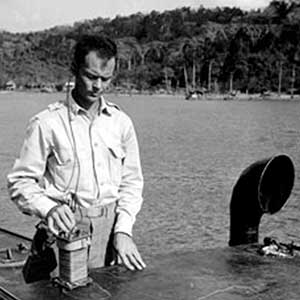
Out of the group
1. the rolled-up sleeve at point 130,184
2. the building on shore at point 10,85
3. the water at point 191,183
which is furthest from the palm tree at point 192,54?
the rolled-up sleeve at point 130,184

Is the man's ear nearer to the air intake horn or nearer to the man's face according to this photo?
the man's face

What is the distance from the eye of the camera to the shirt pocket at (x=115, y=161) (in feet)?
11.3

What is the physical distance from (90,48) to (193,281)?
1371 millimetres

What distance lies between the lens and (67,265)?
304 centimetres

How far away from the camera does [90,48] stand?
3.29 meters

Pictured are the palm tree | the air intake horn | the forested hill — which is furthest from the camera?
the palm tree

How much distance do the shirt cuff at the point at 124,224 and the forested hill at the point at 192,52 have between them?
357ft

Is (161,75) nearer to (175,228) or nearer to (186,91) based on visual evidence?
(186,91)

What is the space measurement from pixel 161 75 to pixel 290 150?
395 ft

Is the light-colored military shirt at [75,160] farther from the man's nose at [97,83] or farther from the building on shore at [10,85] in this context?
the building on shore at [10,85]

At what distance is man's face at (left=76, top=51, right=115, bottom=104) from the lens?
3.28 meters

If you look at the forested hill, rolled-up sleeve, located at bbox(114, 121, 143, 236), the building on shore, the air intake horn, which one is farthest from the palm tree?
rolled-up sleeve, located at bbox(114, 121, 143, 236)

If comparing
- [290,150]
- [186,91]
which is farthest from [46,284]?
[186,91]

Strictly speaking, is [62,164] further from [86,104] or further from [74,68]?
[74,68]
